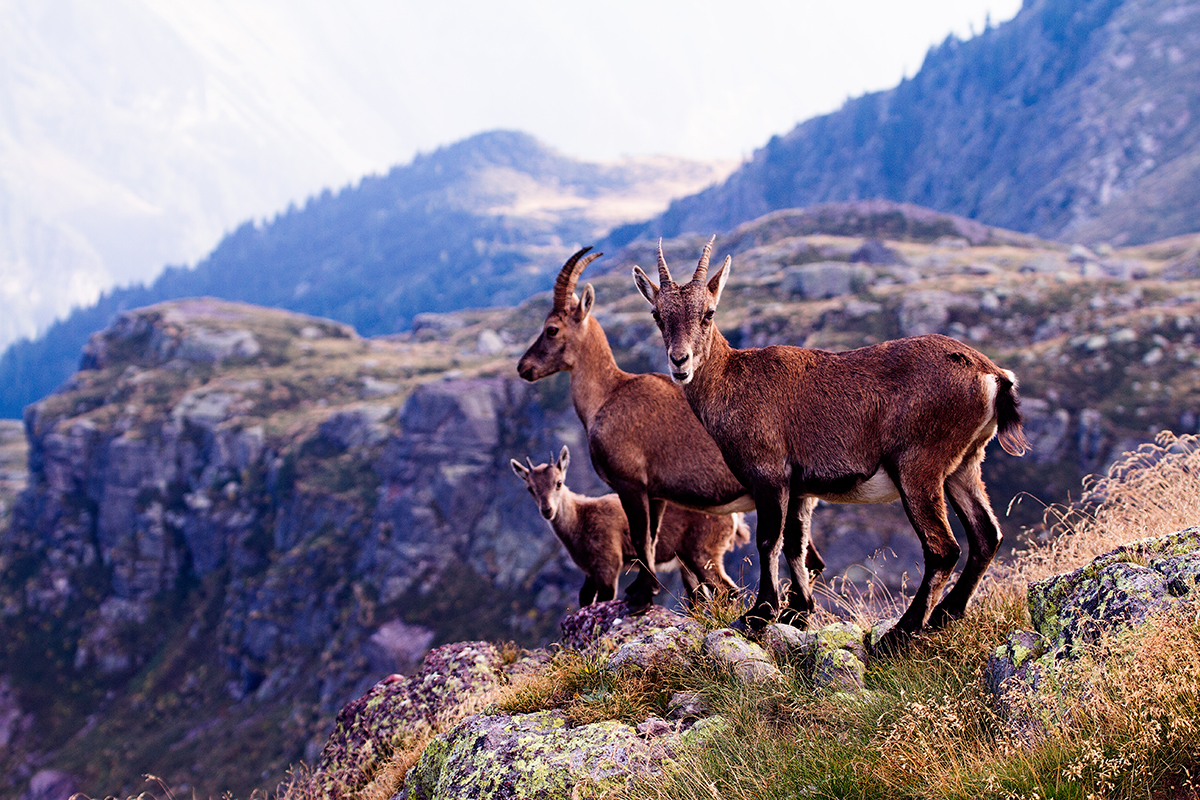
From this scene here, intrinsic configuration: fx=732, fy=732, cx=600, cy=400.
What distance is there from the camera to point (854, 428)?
6594 millimetres

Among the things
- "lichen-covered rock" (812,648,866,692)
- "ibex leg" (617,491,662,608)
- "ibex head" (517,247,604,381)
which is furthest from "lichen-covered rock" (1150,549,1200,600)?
"ibex head" (517,247,604,381)

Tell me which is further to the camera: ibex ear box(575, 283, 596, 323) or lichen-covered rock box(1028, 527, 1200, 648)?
ibex ear box(575, 283, 596, 323)

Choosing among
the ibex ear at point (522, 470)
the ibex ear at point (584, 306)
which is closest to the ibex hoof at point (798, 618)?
the ibex ear at point (584, 306)

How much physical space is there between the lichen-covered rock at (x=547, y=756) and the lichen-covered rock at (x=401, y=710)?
210 centimetres

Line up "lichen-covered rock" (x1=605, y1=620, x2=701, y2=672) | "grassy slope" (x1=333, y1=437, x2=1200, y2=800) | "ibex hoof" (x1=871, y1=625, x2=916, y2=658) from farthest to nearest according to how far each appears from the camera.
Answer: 1. "lichen-covered rock" (x1=605, y1=620, x2=701, y2=672)
2. "ibex hoof" (x1=871, y1=625, x2=916, y2=658)
3. "grassy slope" (x1=333, y1=437, x2=1200, y2=800)

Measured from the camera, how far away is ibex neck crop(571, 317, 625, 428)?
9883 millimetres

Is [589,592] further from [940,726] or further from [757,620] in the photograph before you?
[940,726]

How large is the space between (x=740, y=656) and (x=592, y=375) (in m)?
4.66

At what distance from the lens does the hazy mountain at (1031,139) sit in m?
121

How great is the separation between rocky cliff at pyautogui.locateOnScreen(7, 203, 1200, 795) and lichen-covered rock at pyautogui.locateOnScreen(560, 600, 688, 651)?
2537 cm

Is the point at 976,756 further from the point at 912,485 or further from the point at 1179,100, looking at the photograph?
the point at 1179,100

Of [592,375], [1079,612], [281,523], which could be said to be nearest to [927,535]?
[1079,612]

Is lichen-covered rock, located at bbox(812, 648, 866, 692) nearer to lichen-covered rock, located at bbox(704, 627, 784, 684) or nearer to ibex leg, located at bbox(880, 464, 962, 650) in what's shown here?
lichen-covered rock, located at bbox(704, 627, 784, 684)

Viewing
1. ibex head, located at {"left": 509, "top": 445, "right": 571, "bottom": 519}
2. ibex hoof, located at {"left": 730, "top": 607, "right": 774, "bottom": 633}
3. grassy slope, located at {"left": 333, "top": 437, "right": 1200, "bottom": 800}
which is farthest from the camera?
ibex head, located at {"left": 509, "top": 445, "right": 571, "bottom": 519}
